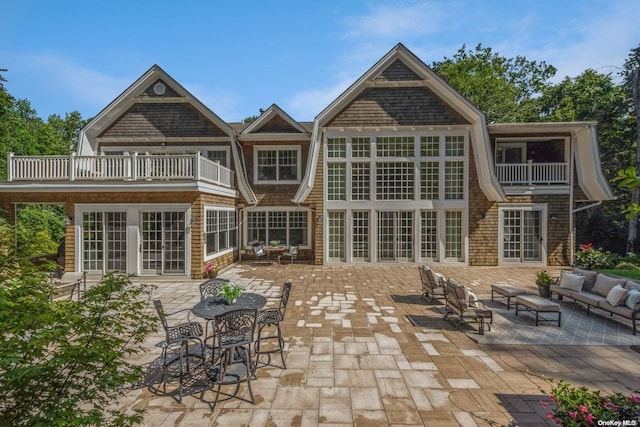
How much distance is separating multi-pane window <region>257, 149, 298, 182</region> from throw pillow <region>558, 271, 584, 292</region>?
1087cm

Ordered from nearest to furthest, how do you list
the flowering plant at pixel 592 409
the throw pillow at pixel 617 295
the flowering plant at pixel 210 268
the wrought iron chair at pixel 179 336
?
the flowering plant at pixel 592 409, the wrought iron chair at pixel 179 336, the throw pillow at pixel 617 295, the flowering plant at pixel 210 268

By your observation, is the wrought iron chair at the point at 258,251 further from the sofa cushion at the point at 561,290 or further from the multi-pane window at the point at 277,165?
the sofa cushion at the point at 561,290

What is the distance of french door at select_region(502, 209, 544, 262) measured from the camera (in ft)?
44.6

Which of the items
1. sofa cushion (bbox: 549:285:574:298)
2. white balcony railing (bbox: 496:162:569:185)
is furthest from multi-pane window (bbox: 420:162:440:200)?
sofa cushion (bbox: 549:285:574:298)

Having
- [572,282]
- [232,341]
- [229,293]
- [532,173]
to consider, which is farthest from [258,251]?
[532,173]

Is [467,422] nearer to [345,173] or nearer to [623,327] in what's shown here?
[623,327]

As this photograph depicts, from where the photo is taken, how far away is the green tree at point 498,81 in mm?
25938

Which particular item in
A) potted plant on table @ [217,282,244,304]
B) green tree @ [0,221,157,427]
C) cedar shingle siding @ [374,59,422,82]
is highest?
cedar shingle siding @ [374,59,422,82]

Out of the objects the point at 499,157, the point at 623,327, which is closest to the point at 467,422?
the point at 623,327

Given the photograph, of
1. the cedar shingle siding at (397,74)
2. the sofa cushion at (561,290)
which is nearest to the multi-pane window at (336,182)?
the cedar shingle siding at (397,74)

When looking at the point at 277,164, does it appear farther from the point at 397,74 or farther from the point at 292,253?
the point at 397,74

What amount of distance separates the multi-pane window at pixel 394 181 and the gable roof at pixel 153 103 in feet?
21.0

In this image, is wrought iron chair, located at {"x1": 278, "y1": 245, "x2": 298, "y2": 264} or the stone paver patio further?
wrought iron chair, located at {"x1": 278, "y1": 245, "x2": 298, "y2": 264}

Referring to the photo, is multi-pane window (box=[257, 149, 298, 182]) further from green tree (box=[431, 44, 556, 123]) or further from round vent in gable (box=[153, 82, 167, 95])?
green tree (box=[431, 44, 556, 123])
